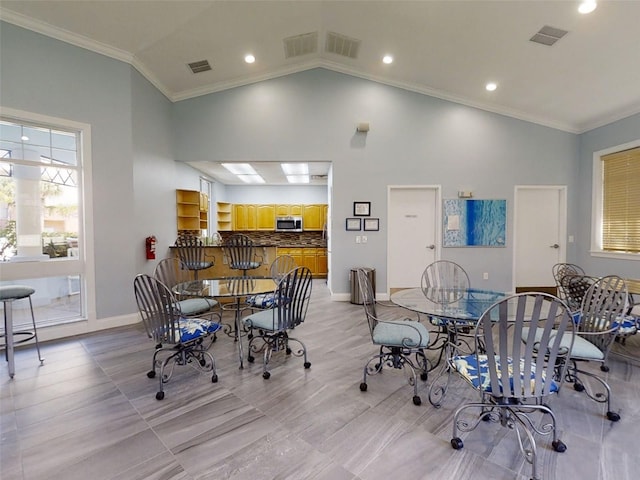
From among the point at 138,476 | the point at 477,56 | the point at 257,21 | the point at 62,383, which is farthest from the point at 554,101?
the point at 62,383

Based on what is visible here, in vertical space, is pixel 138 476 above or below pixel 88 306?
below

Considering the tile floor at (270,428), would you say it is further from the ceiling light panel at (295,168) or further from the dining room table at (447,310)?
the ceiling light panel at (295,168)

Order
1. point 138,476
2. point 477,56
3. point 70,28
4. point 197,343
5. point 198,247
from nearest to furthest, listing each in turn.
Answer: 1. point 138,476
2. point 197,343
3. point 70,28
4. point 477,56
5. point 198,247

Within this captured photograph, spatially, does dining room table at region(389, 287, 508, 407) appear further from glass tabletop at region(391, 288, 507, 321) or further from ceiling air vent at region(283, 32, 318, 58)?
ceiling air vent at region(283, 32, 318, 58)

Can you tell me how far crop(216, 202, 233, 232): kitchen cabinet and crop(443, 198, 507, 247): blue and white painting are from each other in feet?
19.9

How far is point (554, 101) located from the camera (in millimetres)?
4738

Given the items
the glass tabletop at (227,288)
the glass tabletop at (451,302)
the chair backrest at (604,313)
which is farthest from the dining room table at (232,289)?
the chair backrest at (604,313)

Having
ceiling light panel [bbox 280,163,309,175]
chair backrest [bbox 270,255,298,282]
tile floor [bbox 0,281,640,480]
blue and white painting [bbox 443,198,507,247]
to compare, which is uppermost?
ceiling light panel [bbox 280,163,309,175]

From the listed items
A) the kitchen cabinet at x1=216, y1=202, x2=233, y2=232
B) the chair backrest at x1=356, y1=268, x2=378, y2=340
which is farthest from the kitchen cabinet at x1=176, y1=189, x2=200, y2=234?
the chair backrest at x1=356, y1=268, x2=378, y2=340

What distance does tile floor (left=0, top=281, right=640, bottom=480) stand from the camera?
1617mm

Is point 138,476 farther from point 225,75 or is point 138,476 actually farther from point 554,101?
point 554,101

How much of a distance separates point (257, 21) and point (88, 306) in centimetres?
442

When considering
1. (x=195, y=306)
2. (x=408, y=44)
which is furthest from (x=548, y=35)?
(x=195, y=306)

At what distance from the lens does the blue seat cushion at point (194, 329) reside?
2444mm
